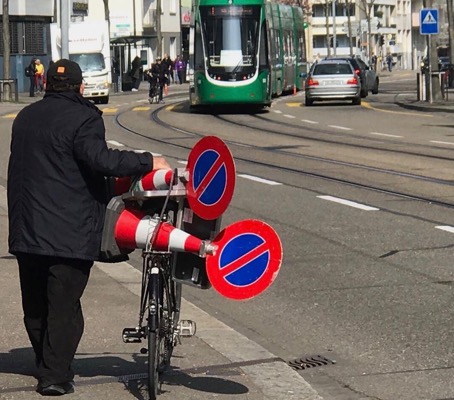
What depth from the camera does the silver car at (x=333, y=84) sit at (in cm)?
4288

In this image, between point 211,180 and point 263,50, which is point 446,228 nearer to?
point 211,180

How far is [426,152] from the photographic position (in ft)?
74.5

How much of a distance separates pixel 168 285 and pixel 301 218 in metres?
7.53

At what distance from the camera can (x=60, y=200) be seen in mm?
6207

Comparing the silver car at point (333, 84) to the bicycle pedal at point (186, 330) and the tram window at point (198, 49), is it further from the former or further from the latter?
the bicycle pedal at point (186, 330)

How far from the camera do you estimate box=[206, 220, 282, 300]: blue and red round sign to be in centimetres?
607

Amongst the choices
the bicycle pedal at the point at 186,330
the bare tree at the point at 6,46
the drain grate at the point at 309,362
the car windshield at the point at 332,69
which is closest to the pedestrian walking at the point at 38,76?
the bare tree at the point at 6,46

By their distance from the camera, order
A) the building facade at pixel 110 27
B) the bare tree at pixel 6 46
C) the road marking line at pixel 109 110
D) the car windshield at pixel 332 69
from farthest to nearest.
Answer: the building facade at pixel 110 27 → the bare tree at pixel 6 46 → the car windshield at pixel 332 69 → the road marking line at pixel 109 110

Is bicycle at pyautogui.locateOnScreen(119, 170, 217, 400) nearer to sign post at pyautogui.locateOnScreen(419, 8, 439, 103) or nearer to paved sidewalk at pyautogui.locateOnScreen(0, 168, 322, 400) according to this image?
paved sidewalk at pyautogui.locateOnScreen(0, 168, 322, 400)

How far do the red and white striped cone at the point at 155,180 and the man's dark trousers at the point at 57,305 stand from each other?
17.0 inches

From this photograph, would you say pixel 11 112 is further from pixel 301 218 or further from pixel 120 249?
pixel 120 249

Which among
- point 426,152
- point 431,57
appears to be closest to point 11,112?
point 431,57

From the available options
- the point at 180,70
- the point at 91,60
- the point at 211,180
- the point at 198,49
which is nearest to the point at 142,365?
the point at 211,180

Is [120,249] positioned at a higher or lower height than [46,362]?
higher
